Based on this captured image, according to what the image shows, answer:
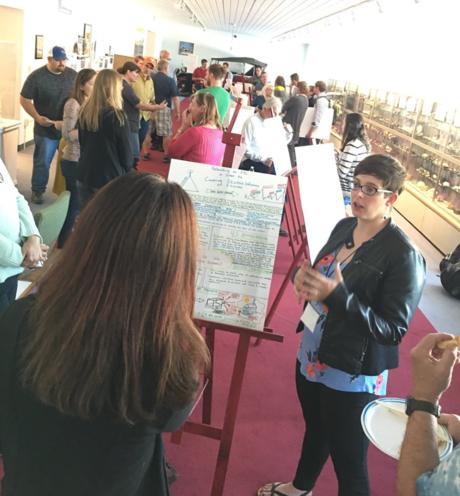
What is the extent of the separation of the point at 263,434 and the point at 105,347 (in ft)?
7.13

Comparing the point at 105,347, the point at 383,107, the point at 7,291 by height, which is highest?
the point at 383,107

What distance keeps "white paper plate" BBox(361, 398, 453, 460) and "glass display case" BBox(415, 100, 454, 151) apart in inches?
268

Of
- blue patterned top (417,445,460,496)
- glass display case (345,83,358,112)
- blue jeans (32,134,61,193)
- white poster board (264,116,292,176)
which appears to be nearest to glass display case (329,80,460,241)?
white poster board (264,116,292,176)

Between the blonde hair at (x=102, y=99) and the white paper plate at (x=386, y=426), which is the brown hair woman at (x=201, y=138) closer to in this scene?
the blonde hair at (x=102, y=99)

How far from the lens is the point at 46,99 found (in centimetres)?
580

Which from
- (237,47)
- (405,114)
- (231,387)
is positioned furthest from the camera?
(237,47)

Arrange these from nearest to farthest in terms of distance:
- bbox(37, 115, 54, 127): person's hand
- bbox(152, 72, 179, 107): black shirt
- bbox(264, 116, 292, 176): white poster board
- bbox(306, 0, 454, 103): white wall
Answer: bbox(264, 116, 292, 176): white poster board
bbox(37, 115, 54, 127): person's hand
bbox(152, 72, 179, 107): black shirt
bbox(306, 0, 454, 103): white wall

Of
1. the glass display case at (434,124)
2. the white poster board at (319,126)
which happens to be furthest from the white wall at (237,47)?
the glass display case at (434,124)

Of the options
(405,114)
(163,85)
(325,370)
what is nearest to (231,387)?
(325,370)

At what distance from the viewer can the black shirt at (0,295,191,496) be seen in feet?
3.34

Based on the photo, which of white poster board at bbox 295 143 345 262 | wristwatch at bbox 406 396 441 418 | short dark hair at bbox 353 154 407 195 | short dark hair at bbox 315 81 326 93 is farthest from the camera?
short dark hair at bbox 315 81 326 93

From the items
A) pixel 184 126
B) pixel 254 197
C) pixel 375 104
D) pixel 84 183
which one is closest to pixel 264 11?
pixel 375 104

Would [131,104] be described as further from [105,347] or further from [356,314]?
[105,347]

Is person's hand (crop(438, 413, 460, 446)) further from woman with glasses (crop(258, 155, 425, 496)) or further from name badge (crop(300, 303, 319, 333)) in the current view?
name badge (crop(300, 303, 319, 333))
